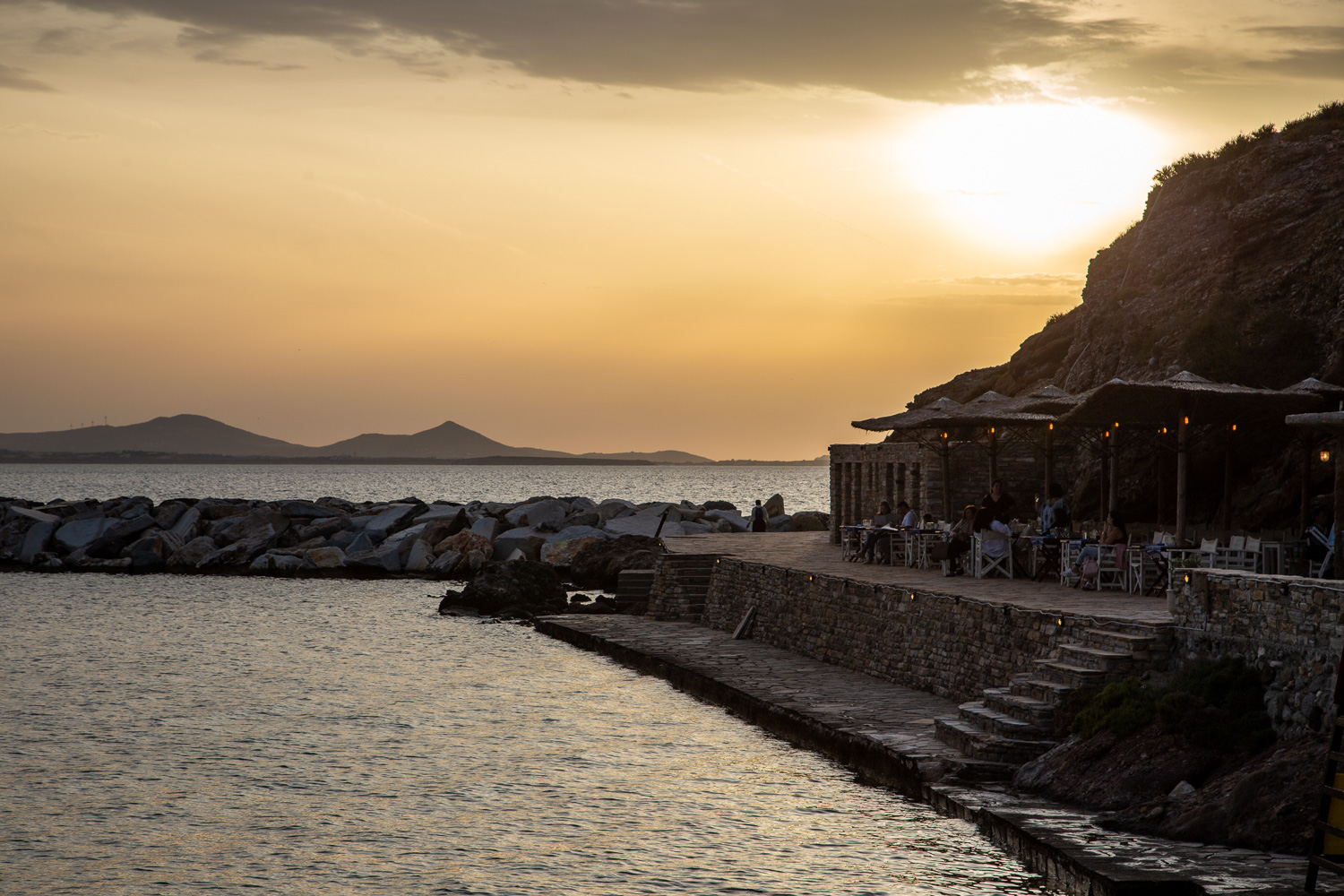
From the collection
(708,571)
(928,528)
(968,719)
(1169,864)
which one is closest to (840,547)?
(708,571)

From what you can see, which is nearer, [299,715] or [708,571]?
[299,715]

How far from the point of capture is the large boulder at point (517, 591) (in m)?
32.5

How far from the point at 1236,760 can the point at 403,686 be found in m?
15.4

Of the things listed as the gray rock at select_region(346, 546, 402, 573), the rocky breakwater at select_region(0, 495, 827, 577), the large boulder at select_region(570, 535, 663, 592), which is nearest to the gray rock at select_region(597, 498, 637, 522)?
the rocky breakwater at select_region(0, 495, 827, 577)

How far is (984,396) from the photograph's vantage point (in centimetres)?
2295

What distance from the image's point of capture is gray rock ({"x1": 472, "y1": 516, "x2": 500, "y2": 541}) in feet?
154

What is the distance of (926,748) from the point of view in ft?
42.7

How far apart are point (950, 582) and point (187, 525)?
39.5 meters

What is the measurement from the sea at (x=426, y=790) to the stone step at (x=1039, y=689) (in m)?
1.68

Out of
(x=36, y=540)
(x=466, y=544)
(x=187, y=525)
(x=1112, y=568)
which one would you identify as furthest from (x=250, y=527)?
(x=1112, y=568)

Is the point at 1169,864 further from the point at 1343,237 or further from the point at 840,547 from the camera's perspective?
the point at 1343,237

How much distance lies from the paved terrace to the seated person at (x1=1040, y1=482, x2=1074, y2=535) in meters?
1.23

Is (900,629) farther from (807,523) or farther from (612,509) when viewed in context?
(612,509)

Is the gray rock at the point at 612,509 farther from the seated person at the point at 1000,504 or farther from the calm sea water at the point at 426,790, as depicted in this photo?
the seated person at the point at 1000,504
